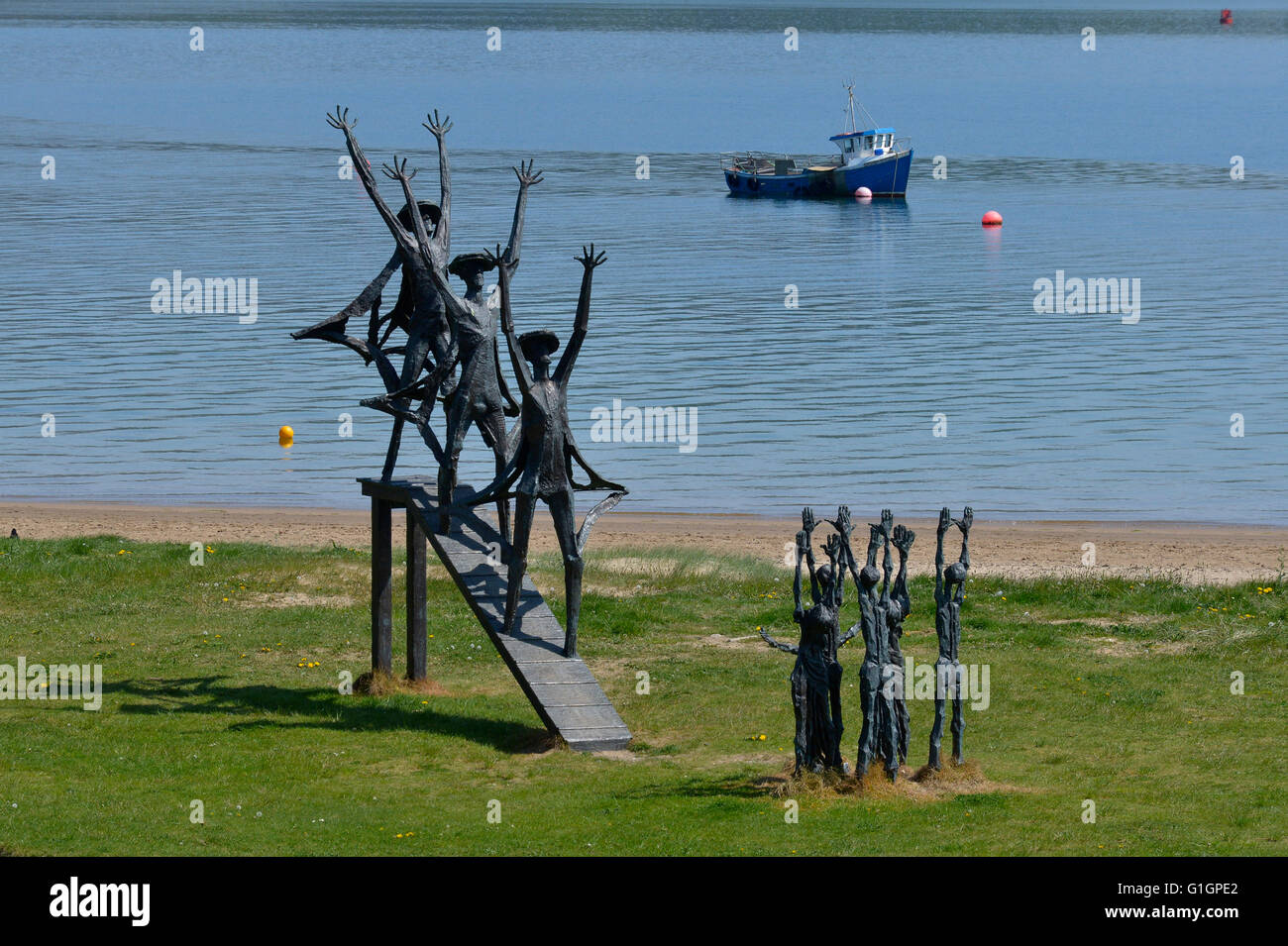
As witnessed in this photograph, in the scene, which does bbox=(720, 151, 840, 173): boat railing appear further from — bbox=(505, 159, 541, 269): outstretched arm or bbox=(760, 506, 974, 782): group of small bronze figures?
bbox=(760, 506, 974, 782): group of small bronze figures

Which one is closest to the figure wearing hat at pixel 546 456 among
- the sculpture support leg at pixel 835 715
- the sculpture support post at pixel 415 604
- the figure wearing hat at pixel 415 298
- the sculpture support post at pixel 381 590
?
the figure wearing hat at pixel 415 298

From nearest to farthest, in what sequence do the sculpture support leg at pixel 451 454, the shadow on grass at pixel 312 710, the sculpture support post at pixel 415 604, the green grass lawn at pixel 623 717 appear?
the green grass lawn at pixel 623 717, the shadow on grass at pixel 312 710, the sculpture support leg at pixel 451 454, the sculpture support post at pixel 415 604

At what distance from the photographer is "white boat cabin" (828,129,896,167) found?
9519cm

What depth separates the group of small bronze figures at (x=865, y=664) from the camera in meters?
15.2

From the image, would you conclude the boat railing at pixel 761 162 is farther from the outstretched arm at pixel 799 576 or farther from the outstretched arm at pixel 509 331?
the outstretched arm at pixel 799 576

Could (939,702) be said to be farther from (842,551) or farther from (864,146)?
(864,146)

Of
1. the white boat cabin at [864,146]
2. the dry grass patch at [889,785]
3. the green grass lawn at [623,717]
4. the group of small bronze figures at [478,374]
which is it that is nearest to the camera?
the green grass lawn at [623,717]

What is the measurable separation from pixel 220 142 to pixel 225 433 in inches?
A: 2923

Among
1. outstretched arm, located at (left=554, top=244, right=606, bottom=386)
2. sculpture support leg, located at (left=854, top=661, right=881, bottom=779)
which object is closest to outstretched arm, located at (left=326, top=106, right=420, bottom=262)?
outstretched arm, located at (left=554, top=244, right=606, bottom=386)

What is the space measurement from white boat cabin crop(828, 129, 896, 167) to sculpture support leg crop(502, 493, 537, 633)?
78.9 meters

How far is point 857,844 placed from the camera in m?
13.8

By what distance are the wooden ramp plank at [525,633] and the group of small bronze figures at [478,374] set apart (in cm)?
20

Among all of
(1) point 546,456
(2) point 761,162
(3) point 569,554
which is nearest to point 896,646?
(3) point 569,554

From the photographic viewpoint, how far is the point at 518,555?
Answer: 59.7 ft
